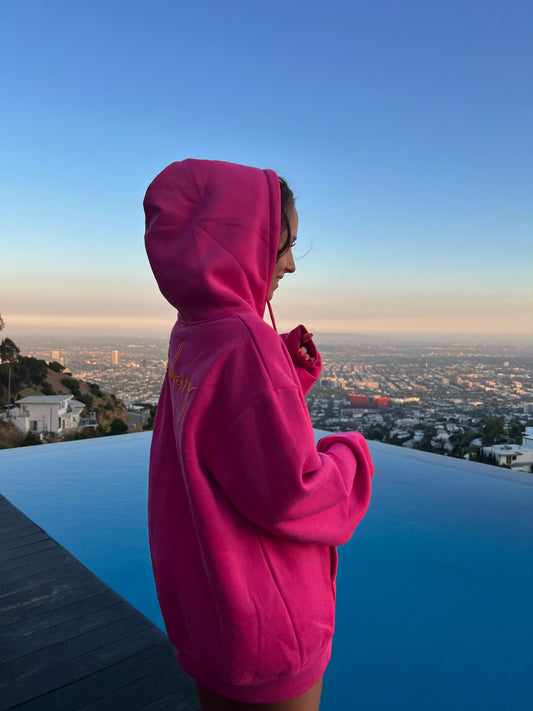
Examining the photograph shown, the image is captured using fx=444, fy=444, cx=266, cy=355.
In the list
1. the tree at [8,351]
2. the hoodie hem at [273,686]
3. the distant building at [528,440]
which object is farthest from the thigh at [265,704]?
the tree at [8,351]

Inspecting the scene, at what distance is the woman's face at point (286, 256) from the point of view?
0.65 metres

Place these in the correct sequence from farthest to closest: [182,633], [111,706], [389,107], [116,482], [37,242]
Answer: [37,242], [389,107], [116,482], [111,706], [182,633]

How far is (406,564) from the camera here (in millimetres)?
3396

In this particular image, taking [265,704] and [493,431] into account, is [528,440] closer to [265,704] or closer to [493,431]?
[493,431]

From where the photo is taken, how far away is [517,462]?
705cm

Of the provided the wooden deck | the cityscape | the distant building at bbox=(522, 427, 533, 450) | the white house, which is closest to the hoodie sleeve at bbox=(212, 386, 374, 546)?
the wooden deck

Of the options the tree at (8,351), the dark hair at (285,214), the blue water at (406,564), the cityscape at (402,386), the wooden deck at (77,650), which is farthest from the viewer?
the tree at (8,351)

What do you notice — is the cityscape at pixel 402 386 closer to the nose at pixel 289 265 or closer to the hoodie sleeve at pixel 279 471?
the nose at pixel 289 265

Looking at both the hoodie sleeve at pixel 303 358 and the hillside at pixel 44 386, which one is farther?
the hillside at pixel 44 386

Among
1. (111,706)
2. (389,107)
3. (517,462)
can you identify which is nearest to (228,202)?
(111,706)

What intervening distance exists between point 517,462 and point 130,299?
11609mm

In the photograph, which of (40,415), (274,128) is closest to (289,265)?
(274,128)

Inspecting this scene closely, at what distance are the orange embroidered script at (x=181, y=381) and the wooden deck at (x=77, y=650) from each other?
4.42ft

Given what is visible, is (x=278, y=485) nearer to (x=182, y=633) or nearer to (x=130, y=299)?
(x=182, y=633)
